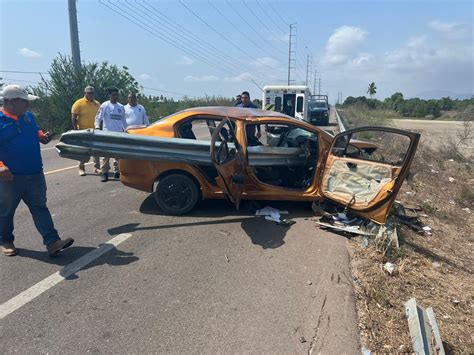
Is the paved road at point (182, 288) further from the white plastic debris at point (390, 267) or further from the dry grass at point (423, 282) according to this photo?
the white plastic debris at point (390, 267)

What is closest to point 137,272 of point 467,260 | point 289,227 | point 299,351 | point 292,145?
point 299,351

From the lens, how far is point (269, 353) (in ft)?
9.29

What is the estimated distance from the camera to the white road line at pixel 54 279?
10.9 ft

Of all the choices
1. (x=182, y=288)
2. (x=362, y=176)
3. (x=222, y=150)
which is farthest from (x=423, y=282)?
(x=222, y=150)

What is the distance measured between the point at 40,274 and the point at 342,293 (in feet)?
9.64

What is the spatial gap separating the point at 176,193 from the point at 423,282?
339 cm

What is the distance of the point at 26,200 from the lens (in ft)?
14.1

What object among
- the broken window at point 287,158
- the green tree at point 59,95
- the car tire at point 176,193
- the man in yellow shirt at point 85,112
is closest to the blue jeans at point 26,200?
the car tire at point 176,193

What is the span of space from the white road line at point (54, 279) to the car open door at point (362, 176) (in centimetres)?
292

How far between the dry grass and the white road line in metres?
2.76

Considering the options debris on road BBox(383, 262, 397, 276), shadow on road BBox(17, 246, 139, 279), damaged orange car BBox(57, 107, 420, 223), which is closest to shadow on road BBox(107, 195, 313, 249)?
damaged orange car BBox(57, 107, 420, 223)

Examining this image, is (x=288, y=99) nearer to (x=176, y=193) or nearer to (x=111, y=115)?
(x=111, y=115)

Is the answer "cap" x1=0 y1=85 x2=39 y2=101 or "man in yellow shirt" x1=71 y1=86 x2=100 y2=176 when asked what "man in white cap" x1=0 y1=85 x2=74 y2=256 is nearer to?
"cap" x1=0 y1=85 x2=39 y2=101

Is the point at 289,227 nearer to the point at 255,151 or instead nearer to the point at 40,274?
the point at 255,151
